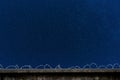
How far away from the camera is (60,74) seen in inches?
516

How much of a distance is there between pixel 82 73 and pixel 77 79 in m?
0.26

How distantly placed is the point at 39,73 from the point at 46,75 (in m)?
0.23

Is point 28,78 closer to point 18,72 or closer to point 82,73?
point 18,72

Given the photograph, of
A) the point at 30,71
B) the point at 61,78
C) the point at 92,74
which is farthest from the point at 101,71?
the point at 30,71

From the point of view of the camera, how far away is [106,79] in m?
13.0

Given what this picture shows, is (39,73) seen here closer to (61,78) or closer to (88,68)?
(61,78)

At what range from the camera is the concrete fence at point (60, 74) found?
12891 millimetres

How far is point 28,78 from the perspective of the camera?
1320cm

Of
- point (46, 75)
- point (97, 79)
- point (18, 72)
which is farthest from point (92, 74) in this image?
point (18, 72)

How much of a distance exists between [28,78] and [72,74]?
1.38 metres

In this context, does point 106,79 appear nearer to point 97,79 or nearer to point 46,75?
point 97,79

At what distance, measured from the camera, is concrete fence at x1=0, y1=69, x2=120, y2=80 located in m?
12.9

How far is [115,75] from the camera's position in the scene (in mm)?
12930

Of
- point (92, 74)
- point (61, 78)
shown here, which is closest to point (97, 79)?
point (92, 74)
